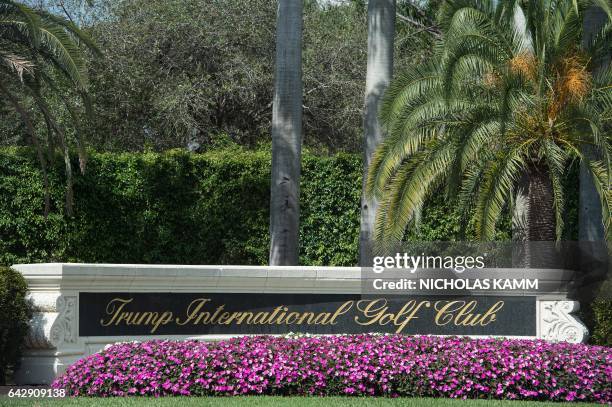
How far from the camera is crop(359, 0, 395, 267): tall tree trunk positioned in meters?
16.7

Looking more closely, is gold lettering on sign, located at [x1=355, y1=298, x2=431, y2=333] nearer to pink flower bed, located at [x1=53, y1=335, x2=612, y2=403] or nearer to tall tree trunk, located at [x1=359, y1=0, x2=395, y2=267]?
pink flower bed, located at [x1=53, y1=335, x2=612, y2=403]

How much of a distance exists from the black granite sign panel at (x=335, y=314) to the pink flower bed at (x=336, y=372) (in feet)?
5.61

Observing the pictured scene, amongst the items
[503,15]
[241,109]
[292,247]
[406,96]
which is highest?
[241,109]

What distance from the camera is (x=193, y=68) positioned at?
24.8 m

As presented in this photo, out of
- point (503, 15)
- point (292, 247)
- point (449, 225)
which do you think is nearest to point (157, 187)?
point (292, 247)

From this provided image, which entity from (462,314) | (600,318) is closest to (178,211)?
(462,314)

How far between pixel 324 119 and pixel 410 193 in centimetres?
1196

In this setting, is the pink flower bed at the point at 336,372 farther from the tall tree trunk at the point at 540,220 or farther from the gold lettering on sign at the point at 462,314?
the tall tree trunk at the point at 540,220

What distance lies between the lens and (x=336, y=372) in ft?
36.9

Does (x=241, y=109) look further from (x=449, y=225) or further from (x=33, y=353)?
(x=33, y=353)

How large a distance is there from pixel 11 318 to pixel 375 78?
316 inches

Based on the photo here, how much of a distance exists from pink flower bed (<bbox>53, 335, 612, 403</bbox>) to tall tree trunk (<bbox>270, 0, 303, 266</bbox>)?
4772 millimetres

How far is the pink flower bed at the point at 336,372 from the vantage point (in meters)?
11.1

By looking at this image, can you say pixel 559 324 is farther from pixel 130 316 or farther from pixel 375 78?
pixel 130 316
